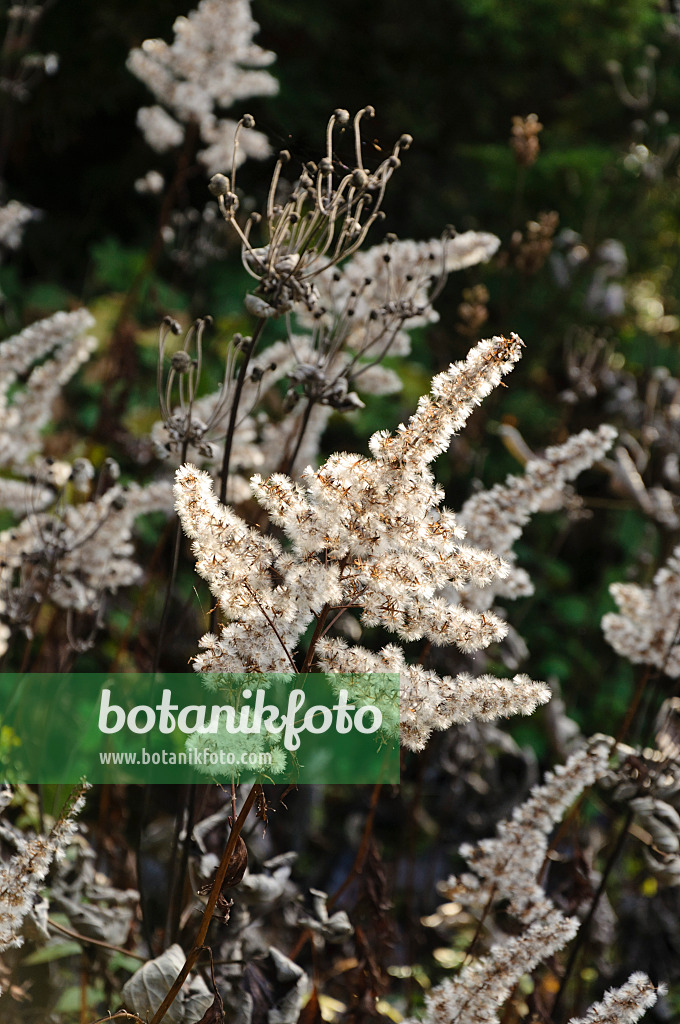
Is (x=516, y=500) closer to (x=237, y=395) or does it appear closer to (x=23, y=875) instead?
(x=237, y=395)

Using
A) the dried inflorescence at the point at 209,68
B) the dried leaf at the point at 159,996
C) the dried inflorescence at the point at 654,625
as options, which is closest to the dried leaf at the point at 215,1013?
the dried leaf at the point at 159,996

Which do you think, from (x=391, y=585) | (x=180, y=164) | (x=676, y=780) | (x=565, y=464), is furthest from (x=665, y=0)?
(x=391, y=585)

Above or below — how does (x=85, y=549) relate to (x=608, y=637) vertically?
above

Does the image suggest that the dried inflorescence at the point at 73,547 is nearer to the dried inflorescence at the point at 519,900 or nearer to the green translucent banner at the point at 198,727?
the green translucent banner at the point at 198,727

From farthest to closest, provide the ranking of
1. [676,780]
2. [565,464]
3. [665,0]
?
[665,0], [676,780], [565,464]

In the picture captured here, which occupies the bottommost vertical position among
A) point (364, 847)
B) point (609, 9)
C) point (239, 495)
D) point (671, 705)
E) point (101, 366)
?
point (364, 847)

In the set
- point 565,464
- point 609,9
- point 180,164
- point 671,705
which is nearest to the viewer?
point 565,464

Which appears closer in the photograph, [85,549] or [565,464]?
[565,464]

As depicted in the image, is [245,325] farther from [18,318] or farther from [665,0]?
[665,0]
